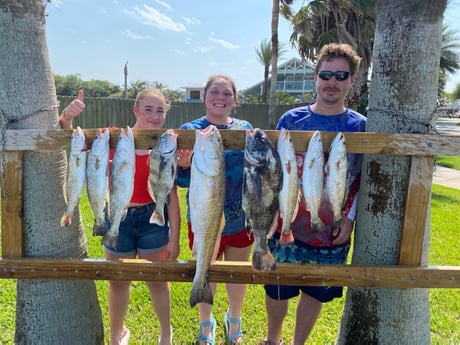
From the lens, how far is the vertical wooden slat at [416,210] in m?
2.41

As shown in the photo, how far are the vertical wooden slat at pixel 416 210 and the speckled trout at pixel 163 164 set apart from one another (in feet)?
5.07

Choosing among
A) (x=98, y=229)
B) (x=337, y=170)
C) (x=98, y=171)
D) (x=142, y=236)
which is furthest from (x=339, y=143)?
(x=142, y=236)

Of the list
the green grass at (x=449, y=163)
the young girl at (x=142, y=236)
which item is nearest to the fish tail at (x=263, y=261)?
the young girl at (x=142, y=236)

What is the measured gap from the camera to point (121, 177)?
2.37 m

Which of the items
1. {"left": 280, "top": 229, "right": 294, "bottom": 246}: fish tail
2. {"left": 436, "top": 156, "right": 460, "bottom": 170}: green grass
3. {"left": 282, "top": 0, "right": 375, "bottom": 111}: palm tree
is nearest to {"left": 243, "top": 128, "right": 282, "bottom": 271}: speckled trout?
{"left": 280, "top": 229, "right": 294, "bottom": 246}: fish tail

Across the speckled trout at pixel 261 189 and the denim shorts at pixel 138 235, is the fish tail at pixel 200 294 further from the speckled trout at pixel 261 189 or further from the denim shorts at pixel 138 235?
the denim shorts at pixel 138 235

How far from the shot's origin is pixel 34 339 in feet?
9.25

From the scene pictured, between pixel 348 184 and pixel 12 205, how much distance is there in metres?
2.41

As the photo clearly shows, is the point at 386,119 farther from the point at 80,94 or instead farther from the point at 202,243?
the point at 80,94

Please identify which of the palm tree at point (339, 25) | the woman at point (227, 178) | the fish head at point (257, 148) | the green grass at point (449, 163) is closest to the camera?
the fish head at point (257, 148)

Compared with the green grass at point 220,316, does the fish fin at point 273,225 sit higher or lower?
higher

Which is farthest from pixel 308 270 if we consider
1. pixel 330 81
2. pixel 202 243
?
pixel 330 81

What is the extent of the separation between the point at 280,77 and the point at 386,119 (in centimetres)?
4351

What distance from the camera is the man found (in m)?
2.79
